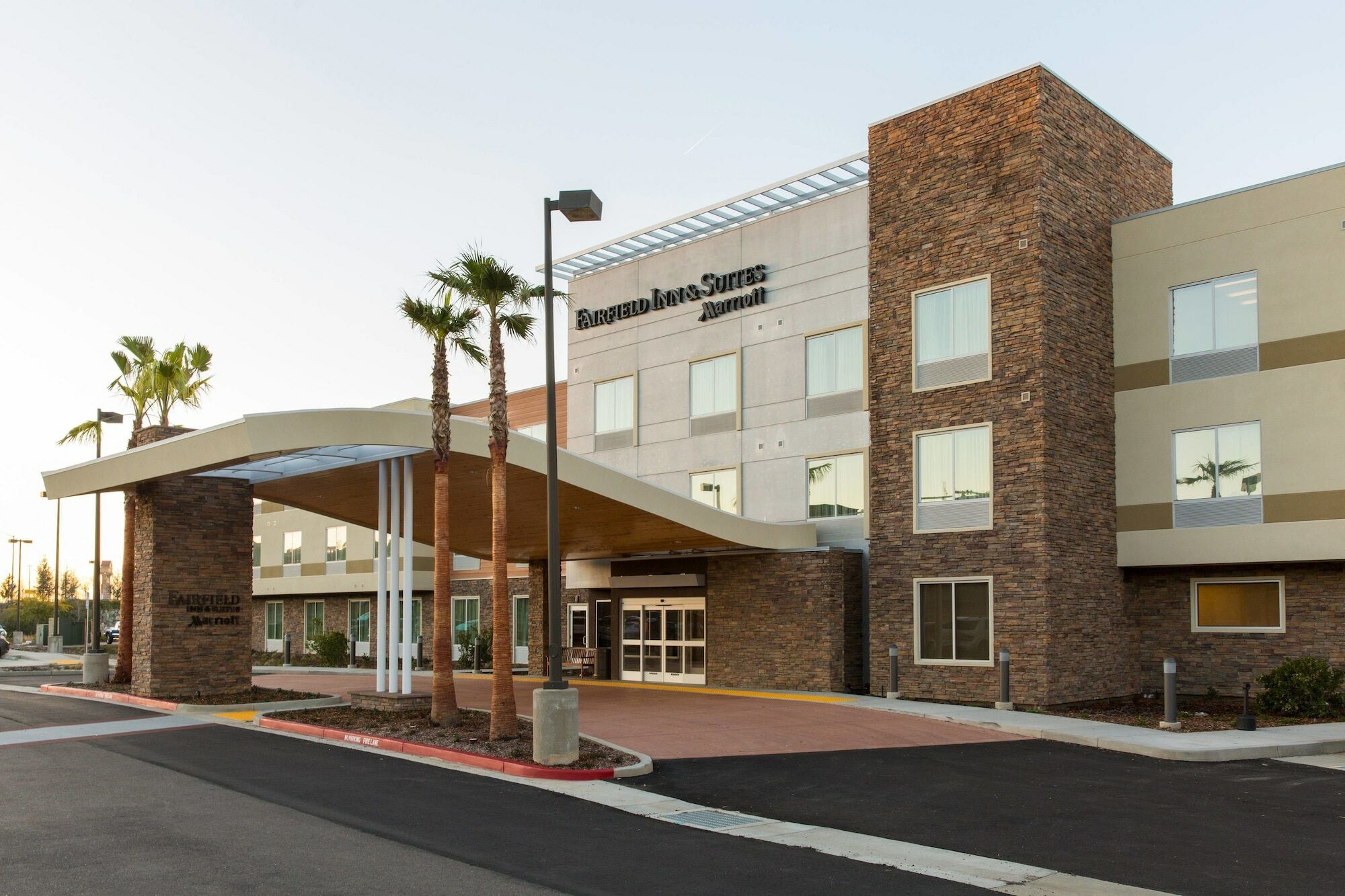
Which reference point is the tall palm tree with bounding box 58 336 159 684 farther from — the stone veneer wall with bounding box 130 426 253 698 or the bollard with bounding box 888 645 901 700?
the bollard with bounding box 888 645 901 700

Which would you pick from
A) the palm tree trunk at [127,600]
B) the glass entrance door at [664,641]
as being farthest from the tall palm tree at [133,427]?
the glass entrance door at [664,641]

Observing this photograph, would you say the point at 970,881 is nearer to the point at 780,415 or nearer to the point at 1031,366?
the point at 1031,366

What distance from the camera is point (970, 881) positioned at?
950 cm

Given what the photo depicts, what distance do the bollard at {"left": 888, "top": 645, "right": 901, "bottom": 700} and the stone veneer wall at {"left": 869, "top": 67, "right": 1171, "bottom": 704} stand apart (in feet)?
0.89

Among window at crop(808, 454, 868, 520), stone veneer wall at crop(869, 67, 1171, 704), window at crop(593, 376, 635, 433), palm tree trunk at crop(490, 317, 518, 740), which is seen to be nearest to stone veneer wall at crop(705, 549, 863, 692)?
stone veneer wall at crop(869, 67, 1171, 704)

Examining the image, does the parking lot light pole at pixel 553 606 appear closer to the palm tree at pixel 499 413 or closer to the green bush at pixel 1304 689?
the palm tree at pixel 499 413

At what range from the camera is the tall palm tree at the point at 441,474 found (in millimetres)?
19031

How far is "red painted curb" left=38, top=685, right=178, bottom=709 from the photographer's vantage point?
23.3m

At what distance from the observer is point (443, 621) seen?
62.8ft

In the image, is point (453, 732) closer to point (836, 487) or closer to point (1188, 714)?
point (836, 487)

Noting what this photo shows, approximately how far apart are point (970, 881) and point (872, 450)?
1747cm

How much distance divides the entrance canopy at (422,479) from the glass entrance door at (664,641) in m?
1.74

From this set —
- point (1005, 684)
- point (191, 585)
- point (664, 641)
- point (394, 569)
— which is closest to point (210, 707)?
point (191, 585)

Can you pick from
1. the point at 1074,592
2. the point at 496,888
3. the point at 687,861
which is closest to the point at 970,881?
the point at 687,861
